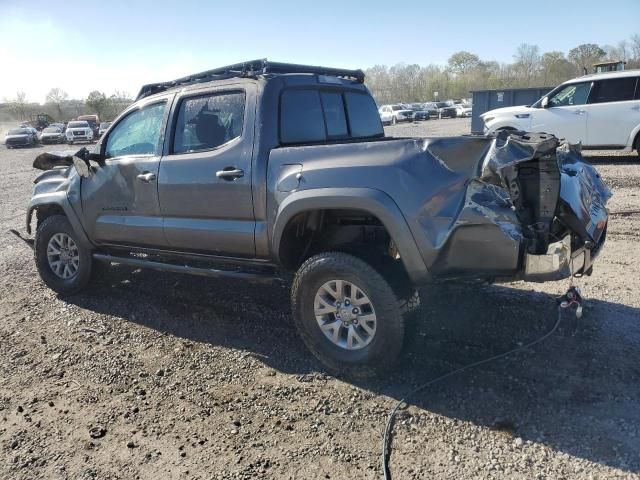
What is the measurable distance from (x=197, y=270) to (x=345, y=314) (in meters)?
1.46

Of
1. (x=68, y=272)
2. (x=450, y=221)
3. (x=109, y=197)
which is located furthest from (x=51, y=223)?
(x=450, y=221)

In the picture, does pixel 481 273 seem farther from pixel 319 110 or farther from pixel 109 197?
pixel 109 197

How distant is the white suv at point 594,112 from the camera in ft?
38.0

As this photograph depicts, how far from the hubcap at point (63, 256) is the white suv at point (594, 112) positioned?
9195 mm

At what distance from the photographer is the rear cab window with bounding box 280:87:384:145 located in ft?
13.4

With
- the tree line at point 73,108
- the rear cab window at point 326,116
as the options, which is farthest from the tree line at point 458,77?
the rear cab window at point 326,116

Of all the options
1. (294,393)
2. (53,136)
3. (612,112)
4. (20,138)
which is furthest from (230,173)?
(53,136)

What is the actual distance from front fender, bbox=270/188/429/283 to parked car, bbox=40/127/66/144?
3881cm

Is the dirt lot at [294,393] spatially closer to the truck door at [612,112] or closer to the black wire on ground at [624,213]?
the black wire on ground at [624,213]

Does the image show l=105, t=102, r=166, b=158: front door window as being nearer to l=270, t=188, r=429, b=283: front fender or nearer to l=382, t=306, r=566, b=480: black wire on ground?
l=270, t=188, r=429, b=283: front fender

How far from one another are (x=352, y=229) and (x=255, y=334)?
4.15 feet

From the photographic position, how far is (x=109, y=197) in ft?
16.3

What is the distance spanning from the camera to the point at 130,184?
15.6 feet

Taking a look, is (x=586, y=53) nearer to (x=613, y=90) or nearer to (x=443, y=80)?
(x=443, y=80)
